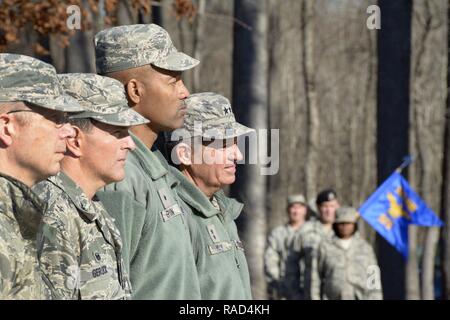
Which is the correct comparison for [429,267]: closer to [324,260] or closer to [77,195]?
[324,260]

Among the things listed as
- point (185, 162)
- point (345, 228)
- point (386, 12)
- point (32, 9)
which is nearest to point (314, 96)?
point (386, 12)

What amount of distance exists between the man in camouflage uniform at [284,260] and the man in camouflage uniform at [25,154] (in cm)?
1043

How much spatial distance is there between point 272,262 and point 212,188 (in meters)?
9.22

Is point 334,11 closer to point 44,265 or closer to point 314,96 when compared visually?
point 314,96

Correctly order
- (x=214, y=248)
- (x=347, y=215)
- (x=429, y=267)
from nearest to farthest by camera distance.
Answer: (x=214, y=248) → (x=347, y=215) → (x=429, y=267)

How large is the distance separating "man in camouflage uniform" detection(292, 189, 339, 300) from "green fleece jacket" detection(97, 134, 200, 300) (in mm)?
8520

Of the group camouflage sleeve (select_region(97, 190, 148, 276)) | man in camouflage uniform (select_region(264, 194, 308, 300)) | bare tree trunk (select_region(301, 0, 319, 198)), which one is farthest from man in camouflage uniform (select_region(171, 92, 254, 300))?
bare tree trunk (select_region(301, 0, 319, 198))

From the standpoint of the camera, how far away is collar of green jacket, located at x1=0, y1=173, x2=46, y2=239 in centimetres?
414

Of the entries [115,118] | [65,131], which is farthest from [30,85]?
[115,118]

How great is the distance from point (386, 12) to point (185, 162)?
29.5 feet

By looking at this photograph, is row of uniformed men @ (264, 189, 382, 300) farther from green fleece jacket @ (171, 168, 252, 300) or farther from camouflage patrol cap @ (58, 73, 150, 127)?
camouflage patrol cap @ (58, 73, 150, 127)

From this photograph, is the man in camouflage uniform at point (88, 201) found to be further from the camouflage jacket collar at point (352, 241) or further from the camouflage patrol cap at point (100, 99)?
the camouflage jacket collar at point (352, 241)

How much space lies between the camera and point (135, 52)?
5.90 m

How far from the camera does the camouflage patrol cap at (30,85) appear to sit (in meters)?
4.39
